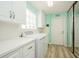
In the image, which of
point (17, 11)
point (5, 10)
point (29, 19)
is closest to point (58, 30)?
point (29, 19)

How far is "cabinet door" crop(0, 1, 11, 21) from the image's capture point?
157cm

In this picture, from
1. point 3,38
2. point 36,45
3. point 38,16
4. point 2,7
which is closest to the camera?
point 2,7

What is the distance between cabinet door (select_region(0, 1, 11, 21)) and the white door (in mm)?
5910

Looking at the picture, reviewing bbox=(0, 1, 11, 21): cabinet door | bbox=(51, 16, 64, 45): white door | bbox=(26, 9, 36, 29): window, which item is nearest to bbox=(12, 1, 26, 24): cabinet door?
bbox=(0, 1, 11, 21): cabinet door

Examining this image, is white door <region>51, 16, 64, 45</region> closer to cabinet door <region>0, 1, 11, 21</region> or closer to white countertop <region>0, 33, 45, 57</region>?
white countertop <region>0, 33, 45, 57</region>

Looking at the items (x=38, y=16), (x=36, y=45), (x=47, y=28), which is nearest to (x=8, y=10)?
(x=36, y=45)

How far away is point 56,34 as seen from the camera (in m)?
7.46

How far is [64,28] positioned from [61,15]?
969 millimetres

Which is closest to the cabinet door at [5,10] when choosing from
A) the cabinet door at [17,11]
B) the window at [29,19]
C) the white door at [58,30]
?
the cabinet door at [17,11]

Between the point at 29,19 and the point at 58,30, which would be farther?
the point at 58,30

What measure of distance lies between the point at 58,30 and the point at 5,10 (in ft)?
19.9

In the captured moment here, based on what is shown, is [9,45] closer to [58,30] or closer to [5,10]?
[5,10]

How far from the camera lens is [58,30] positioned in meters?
7.41

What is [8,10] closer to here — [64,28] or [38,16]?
[38,16]
